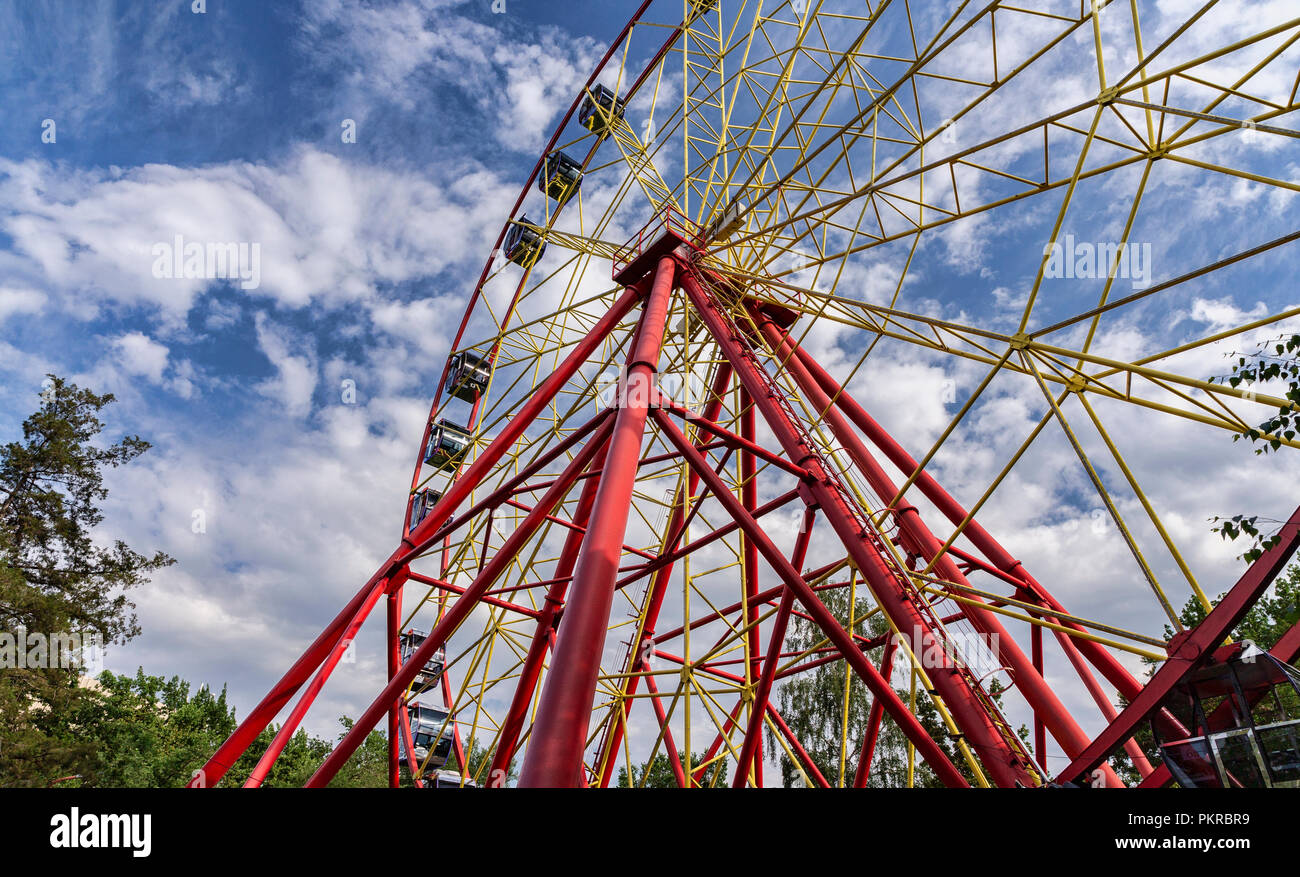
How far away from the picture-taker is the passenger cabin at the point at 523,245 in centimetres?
1672

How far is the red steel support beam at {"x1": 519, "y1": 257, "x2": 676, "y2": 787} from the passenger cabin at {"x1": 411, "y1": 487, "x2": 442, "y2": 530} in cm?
963

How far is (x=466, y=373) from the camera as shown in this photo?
17.7 meters

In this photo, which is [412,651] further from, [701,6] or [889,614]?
[701,6]

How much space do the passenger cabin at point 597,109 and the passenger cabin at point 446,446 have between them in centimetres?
766

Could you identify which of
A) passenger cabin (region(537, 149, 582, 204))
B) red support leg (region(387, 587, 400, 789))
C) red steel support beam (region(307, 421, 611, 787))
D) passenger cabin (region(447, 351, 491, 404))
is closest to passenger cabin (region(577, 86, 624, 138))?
passenger cabin (region(537, 149, 582, 204))

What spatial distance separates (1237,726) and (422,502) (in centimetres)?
1510

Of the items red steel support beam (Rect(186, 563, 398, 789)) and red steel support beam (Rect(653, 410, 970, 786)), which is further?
red steel support beam (Rect(186, 563, 398, 789))

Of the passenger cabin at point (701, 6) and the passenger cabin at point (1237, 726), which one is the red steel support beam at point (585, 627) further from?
the passenger cabin at point (701, 6)

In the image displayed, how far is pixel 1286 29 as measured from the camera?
16.0 feet

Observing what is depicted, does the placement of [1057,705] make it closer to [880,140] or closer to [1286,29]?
[1286,29]

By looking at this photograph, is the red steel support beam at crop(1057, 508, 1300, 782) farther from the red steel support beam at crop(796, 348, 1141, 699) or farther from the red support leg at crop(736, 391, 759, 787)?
the red support leg at crop(736, 391, 759, 787)

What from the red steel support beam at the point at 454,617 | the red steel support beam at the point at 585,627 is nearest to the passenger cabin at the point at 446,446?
the red steel support beam at the point at 454,617

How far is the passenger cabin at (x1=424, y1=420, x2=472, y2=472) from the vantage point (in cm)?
1701

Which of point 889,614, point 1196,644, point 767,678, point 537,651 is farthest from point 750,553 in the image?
point 1196,644
